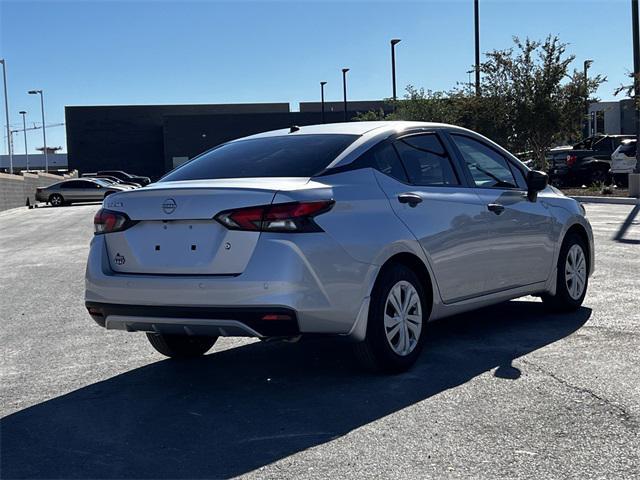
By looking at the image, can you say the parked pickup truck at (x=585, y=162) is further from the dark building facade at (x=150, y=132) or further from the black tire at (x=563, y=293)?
the dark building facade at (x=150, y=132)

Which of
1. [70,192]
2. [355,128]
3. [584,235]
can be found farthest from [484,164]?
[70,192]

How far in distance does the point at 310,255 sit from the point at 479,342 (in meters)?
2.25

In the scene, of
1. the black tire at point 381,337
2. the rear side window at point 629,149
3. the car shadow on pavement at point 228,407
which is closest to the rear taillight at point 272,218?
the black tire at point 381,337

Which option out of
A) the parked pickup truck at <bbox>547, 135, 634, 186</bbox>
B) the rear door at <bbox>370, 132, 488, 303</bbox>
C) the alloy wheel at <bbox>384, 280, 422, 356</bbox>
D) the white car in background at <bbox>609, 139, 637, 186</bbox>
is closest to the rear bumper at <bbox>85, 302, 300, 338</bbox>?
the alloy wheel at <bbox>384, 280, 422, 356</bbox>

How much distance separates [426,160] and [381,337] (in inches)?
61.5

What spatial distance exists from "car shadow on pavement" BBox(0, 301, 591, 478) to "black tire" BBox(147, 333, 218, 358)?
96mm

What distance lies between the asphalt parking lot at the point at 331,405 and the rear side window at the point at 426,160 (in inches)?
50.0

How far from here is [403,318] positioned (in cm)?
599

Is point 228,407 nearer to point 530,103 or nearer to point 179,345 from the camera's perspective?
point 179,345

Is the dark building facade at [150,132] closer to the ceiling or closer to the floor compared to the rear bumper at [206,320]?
closer to the ceiling

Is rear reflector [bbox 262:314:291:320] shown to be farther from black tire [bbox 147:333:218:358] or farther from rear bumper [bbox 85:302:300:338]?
black tire [bbox 147:333:218:358]

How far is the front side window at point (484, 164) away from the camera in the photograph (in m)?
7.14

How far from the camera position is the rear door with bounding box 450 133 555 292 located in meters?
7.02

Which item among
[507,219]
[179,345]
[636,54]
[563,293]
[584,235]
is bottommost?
[179,345]
